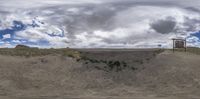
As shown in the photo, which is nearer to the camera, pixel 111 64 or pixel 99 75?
pixel 99 75

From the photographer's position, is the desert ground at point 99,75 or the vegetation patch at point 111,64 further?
the vegetation patch at point 111,64

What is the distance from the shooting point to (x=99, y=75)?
35.7 meters

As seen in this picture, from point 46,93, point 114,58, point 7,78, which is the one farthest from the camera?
point 114,58

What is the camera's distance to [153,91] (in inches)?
1287

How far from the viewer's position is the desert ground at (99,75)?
3191 cm

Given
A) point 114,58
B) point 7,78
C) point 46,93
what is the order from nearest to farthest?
point 46,93
point 7,78
point 114,58

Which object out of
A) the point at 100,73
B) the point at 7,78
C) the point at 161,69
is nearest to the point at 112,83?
the point at 100,73

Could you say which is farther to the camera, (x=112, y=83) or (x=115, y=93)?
(x=112, y=83)

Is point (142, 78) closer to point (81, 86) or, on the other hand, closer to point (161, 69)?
point (161, 69)

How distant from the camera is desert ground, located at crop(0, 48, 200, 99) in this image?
105 feet

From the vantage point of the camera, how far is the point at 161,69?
121ft

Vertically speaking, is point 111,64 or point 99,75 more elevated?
point 111,64

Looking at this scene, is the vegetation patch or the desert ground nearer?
the desert ground

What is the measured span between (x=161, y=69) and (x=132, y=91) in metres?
5.12
